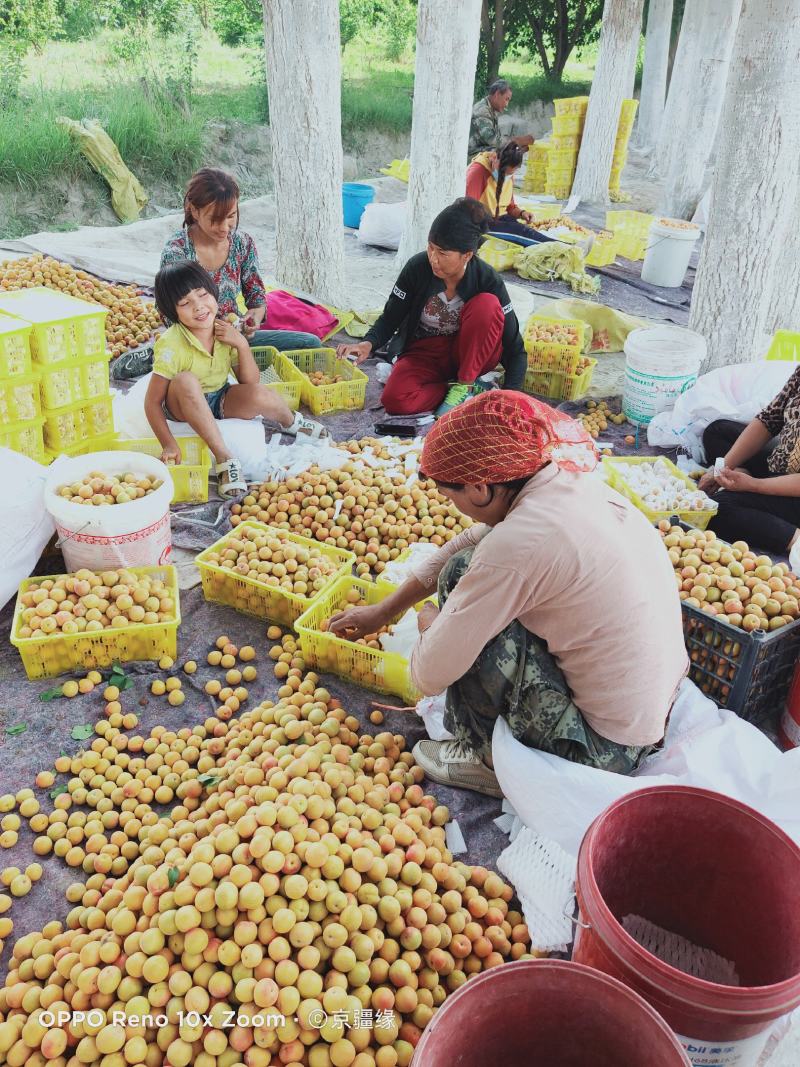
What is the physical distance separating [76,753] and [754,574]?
7.83 ft

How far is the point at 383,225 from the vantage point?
26.9ft

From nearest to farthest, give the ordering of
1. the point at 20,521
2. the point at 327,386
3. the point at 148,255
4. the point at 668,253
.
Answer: the point at 20,521 < the point at 327,386 < the point at 148,255 < the point at 668,253

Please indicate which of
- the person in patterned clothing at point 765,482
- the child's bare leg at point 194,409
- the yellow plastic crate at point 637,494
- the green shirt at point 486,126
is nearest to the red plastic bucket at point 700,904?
the yellow plastic crate at point 637,494

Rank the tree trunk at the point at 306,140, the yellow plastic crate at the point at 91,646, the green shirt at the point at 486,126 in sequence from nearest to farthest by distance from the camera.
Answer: the yellow plastic crate at the point at 91,646 < the tree trunk at the point at 306,140 < the green shirt at the point at 486,126

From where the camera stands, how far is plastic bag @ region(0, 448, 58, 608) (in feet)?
9.40

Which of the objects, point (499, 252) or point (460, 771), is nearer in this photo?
point (460, 771)

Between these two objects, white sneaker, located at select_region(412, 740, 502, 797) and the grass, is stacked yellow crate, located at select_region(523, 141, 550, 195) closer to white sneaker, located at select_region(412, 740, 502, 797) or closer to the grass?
the grass

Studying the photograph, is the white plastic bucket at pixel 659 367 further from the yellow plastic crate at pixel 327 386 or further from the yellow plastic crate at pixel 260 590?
the yellow plastic crate at pixel 260 590

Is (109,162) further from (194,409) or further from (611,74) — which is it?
(194,409)

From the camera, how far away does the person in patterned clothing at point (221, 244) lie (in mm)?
3910

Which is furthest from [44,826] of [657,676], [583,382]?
[583,382]

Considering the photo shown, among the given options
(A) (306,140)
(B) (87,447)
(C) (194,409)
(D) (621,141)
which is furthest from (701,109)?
(B) (87,447)

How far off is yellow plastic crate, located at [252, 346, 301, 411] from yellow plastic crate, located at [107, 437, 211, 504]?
3.18ft

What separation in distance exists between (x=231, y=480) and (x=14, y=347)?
3.59 ft
